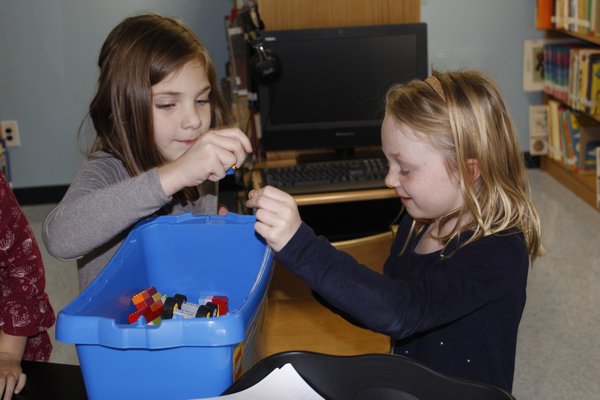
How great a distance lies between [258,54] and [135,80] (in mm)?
1226

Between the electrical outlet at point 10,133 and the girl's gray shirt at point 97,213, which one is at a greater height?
the girl's gray shirt at point 97,213

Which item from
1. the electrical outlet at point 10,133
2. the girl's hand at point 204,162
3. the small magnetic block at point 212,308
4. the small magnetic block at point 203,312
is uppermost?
the girl's hand at point 204,162

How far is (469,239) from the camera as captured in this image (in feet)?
3.77

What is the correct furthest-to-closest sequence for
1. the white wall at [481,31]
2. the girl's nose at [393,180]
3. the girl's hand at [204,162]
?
1. the white wall at [481,31]
2. the girl's nose at [393,180]
3. the girl's hand at [204,162]

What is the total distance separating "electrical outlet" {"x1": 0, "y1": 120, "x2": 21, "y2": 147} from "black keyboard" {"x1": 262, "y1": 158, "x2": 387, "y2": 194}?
84.2 inches

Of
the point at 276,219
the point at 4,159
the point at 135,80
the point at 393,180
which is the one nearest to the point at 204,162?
the point at 276,219

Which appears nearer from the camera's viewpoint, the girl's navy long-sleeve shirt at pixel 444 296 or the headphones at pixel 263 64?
the girl's navy long-sleeve shirt at pixel 444 296

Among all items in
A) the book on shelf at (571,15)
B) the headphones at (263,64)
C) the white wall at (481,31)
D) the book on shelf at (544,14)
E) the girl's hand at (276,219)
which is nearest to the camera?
the girl's hand at (276,219)

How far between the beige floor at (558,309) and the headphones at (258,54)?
0.96 m

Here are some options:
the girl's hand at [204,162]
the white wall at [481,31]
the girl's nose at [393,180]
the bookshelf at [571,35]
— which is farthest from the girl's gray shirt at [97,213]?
the white wall at [481,31]

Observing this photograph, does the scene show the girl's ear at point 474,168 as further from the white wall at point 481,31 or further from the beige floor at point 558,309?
the white wall at point 481,31

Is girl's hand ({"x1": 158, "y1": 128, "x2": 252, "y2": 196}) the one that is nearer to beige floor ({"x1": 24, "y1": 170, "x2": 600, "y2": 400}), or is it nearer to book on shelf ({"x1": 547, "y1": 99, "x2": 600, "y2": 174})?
beige floor ({"x1": 24, "y1": 170, "x2": 600, "y2": 400})

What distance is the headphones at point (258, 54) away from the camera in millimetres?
2602

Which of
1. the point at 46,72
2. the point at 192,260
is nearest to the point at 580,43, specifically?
the point at 46,72
